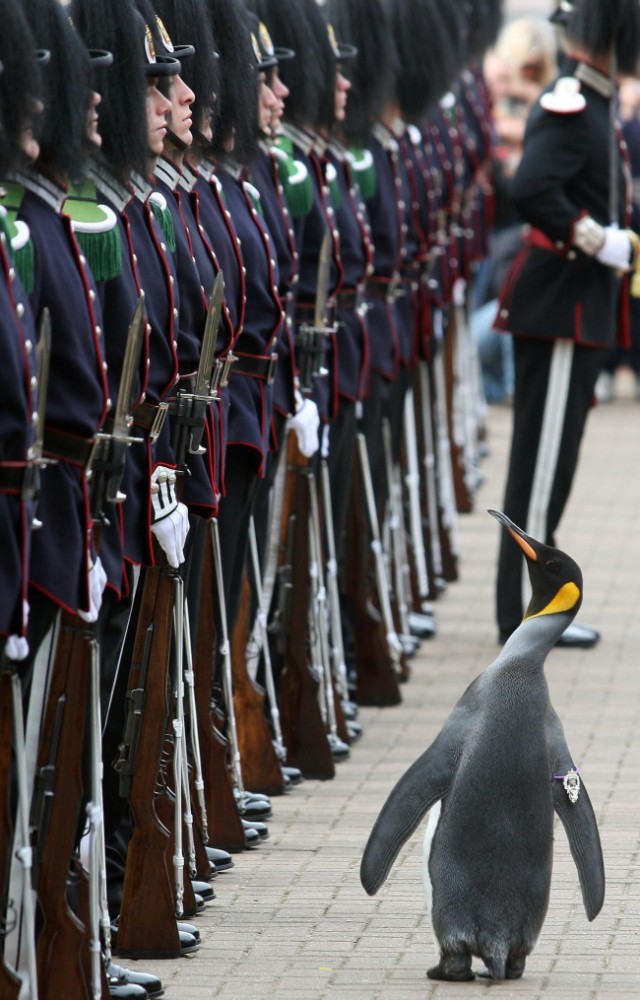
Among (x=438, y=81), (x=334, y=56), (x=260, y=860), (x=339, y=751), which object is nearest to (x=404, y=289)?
(x=438, y=81)

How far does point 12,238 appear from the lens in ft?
12.6

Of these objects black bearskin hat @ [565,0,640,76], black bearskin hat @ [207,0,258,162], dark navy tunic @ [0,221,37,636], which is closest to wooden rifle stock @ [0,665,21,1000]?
dark navy tunic @ [0,221,37,636]

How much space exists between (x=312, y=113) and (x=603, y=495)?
20.0 feet

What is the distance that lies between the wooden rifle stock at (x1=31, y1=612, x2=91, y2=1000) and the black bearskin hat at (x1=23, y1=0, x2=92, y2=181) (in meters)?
0.80

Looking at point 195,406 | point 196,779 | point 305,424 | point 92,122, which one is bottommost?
point 196,779

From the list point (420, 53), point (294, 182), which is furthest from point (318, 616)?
point (420, 53)

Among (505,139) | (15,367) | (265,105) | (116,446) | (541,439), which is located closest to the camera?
(15,367)

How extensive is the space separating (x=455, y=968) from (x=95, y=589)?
104 centimetres

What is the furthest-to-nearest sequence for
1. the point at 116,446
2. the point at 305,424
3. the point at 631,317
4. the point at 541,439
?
the point at 631,317 → the point at 541,439 → the point at 305,424 → the point at 116,446

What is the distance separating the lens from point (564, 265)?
8039mm

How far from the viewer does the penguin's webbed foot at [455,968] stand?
14.4 ft

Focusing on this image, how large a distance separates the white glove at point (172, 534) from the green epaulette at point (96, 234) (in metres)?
0.59

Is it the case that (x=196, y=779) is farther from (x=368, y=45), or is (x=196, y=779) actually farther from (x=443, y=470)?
(x=443, y=470)

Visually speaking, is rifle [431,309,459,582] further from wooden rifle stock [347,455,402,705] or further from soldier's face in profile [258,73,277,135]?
soldier's face in profile [258,73,277,135]
